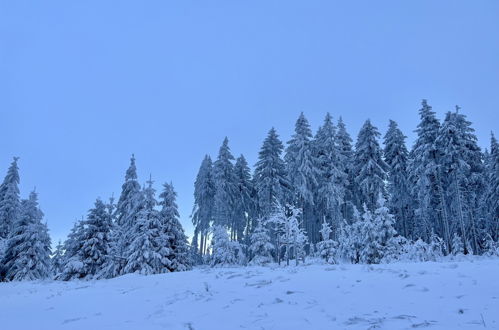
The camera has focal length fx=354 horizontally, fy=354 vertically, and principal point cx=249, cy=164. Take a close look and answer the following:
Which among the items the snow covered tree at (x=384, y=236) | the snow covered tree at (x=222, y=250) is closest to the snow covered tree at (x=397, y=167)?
the snow covered tree at (x=222, y=250)

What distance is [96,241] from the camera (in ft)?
94.6

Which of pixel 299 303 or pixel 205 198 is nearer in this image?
pixel 299 303

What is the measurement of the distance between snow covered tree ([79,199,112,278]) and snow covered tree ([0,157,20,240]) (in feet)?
45.9

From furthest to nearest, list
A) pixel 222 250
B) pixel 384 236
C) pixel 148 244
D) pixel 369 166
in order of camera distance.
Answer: pixel 369 166
pixel 222 250
pixel 148 244
pixel 384 236

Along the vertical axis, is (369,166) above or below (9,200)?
above

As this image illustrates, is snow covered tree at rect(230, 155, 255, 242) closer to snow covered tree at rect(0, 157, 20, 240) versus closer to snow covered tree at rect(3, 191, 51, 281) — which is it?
snow covered tree at rect(3, 191, 51, 281)

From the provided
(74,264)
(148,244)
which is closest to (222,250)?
(148,244)

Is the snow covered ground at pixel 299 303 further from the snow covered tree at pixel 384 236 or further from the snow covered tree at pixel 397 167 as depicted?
the snow covered tree at pixel 397 167

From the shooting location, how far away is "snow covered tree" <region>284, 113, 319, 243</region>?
120ft

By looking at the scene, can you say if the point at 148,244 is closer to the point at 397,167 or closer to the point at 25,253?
the point at 25,253

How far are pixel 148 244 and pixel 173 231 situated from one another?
314cm

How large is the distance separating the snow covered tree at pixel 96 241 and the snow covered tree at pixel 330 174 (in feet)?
69.2

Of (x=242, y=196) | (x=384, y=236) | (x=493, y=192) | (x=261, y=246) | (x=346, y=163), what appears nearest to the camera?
(x=384, y=236)

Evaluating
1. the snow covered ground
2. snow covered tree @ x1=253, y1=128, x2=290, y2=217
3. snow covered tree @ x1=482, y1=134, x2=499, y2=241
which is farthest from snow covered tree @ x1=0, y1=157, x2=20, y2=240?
snow covered tree @ x1=482, y1=134, x2=499, y2=241
